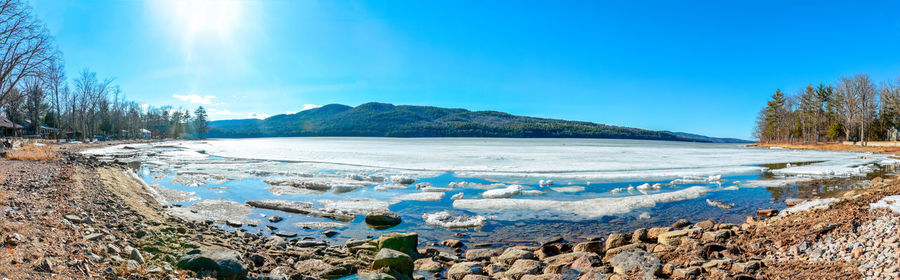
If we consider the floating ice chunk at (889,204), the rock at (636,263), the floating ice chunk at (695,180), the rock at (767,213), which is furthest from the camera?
the floating ice chunk at (695,180)

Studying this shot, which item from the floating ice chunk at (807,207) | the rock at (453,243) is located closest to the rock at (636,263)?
the rock at (453,243)

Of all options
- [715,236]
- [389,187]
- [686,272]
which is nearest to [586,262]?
[686,272]

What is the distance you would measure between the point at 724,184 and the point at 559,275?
45.7ft

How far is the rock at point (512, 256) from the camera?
6.41 metres

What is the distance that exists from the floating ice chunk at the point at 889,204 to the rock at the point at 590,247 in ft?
15.1

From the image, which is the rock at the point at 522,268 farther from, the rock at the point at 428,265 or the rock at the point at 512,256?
A: the rock at the point at 428,265

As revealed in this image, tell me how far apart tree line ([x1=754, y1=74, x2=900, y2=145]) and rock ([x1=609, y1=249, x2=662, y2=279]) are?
194 ft

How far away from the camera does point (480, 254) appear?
269 inches

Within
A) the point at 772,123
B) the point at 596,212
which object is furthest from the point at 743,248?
the point at 772,123

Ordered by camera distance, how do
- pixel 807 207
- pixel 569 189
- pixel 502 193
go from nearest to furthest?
pixel 807 207 → pixel 502 193 → pixel 569 189

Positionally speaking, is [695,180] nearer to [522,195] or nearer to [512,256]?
[522,195]

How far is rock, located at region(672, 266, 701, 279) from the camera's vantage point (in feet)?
16.4

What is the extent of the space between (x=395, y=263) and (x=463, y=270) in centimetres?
103

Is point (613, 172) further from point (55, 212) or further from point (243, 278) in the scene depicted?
point (55, 212)
